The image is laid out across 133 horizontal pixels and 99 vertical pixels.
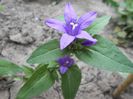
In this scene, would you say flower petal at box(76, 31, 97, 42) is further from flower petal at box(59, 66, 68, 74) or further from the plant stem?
the plant stem

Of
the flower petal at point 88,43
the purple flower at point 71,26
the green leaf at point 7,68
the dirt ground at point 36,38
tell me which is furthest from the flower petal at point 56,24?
the dirt ground at point 36,38

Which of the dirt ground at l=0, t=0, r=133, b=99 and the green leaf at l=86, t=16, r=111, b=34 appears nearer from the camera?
the green leaf at l=86, t=16, r=111, b=34

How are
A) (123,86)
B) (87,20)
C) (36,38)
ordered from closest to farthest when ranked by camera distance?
(87,20)
(123,86)
(36,38)

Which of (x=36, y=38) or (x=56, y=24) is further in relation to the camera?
(x=36, y=38)

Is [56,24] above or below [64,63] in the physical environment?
above

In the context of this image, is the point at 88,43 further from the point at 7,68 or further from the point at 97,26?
the point at 7,68

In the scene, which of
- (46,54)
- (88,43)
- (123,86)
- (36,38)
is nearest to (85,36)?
(88,43)

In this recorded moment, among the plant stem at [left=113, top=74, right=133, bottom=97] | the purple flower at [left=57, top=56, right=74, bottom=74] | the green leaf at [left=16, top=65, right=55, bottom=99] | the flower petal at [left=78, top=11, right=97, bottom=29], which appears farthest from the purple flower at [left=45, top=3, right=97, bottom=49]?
the plant stem at [left=113, top=74, right=133, bottom=97]
